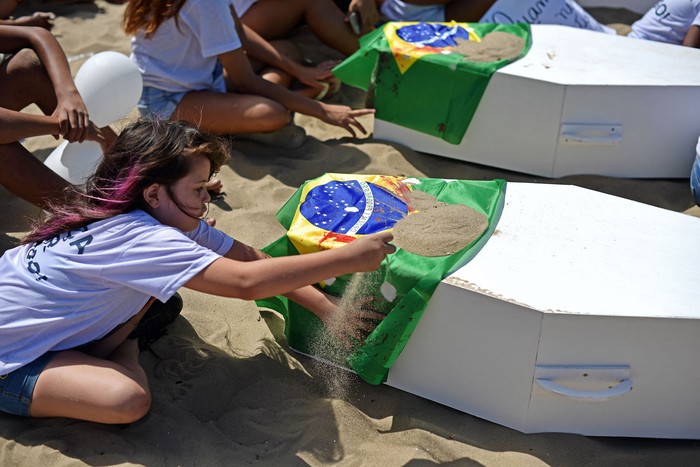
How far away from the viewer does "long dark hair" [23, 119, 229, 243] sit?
1921 millimetres

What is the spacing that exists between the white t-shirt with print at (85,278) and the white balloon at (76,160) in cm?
95

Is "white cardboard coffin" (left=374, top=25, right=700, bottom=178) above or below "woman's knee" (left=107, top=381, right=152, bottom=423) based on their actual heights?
below

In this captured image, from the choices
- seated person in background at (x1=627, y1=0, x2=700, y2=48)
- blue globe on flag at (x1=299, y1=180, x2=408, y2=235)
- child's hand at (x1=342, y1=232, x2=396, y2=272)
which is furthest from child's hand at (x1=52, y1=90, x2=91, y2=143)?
seated person in background at (x1=627, y1=0, x2=700, y2=48)

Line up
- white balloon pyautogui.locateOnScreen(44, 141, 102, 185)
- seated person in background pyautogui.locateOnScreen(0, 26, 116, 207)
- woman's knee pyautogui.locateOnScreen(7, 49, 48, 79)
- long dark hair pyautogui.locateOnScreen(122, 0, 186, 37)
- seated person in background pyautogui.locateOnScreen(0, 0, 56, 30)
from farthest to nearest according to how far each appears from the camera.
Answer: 1. seated person in background pyautogui.locateOnScreen(0, 0, 56, 30)
2. long dark hair pyautogui.locateOnScreen(122, 0, 186, 37)
3. white balloon pyautogui.locateOnScreen(44, 141, 102, 185)
4. woman's knee pyautogui.locateOnScreen(7, 49, 48, 79)
5. seated person in background pyautogui.locateOnScreen(0, 26, 116, 207)

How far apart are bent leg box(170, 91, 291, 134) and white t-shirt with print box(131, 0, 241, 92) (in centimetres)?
7

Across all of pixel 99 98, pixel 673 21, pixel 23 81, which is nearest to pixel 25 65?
pixel 23 81

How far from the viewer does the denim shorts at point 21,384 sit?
74.6 inches

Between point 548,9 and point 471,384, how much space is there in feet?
7.68

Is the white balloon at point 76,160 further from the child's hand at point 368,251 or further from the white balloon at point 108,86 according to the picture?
the child's hand at point 368,251

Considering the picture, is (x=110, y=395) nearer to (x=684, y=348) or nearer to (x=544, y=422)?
(x=544, y=422)

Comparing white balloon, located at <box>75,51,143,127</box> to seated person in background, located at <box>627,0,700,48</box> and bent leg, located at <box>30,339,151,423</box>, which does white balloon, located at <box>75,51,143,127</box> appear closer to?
bent leg, located at <box>30,339,151,423</box>

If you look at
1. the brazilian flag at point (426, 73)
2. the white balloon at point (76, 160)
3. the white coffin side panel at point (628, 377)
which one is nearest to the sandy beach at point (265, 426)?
the white coffin side panel at point (628, 377)

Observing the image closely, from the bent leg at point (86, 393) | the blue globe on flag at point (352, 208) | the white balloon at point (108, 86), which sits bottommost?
the bent leg at point (86, 393)

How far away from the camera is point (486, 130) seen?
10.1 ft
